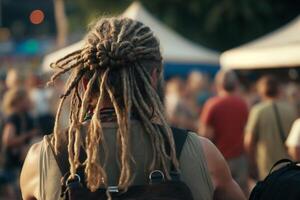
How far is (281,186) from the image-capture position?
11.8 feet

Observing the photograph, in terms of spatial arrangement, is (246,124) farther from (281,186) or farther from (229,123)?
(281,186)

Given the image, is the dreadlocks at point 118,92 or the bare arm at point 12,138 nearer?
the dreadlocks at point 118,92

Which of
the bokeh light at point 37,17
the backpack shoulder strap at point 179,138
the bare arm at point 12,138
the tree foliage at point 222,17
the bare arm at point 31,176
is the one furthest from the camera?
the bokeh light at point 37,17

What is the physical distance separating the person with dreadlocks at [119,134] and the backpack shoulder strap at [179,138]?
2cm

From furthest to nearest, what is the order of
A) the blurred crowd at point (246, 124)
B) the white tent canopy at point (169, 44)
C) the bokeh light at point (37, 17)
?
1. the bokeh light at point (37, 17)
2. the white tent canopy at point (169, 44)
3. the blurred crowd at point (246, 124)

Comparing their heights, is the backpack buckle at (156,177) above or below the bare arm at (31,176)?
below

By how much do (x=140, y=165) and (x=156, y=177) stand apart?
83mm

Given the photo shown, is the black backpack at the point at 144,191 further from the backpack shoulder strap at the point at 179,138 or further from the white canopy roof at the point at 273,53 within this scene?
the white canopy roof at the point at 273,53

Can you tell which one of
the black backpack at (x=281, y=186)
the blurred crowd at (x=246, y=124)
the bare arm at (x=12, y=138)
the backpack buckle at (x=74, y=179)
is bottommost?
the blurred crowd at (x=246, y=124)

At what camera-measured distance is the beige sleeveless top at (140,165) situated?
11.3ft

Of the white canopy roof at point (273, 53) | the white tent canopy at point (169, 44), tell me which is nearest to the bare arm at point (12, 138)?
the white canopy roof at point (273, 53)

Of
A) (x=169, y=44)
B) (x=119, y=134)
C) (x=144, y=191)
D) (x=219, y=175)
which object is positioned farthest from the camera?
(x=169, y=44)

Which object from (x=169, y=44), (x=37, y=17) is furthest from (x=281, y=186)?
(x=37, y=17)

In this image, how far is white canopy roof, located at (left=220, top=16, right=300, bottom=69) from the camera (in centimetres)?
1441
